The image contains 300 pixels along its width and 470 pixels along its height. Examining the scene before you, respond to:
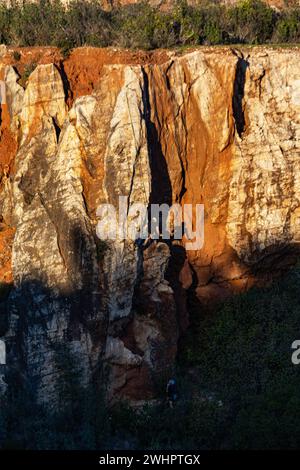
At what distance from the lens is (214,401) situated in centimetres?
1391


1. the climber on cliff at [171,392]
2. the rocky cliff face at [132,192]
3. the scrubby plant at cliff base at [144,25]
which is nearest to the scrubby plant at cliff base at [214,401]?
the climber on cliff at [171,392]

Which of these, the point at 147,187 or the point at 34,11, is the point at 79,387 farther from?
the point at 34,11

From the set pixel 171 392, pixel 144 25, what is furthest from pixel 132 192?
pixel 144 25

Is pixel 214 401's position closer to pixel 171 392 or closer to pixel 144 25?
pixel 171 392

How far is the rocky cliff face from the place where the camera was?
46.9ft

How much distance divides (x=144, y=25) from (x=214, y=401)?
26.8 ft

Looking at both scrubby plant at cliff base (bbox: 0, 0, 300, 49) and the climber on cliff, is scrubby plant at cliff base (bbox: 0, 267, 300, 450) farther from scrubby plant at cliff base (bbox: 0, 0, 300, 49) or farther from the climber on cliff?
scrubby plant at cliff base (bbox: 0, 0, 300, 49)

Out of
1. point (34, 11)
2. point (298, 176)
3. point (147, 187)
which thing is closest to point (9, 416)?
point (147, 187)

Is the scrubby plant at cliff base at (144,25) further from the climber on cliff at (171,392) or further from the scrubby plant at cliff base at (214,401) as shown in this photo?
the climber on cliff at (171,392)

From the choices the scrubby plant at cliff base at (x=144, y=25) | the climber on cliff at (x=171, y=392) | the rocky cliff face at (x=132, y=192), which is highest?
the scrubby plant at cliff base at (x=144, y=25)

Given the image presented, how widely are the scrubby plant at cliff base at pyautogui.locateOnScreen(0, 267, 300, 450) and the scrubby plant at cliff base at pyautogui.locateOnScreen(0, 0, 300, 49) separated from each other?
5.80 meters

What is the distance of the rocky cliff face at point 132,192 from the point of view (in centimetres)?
1430

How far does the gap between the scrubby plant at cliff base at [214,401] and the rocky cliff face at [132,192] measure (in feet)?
1.56

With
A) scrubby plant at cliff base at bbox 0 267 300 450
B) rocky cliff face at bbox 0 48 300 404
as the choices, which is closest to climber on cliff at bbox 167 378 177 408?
scrubby plant at cliff base at bbox 0 267 300 450
